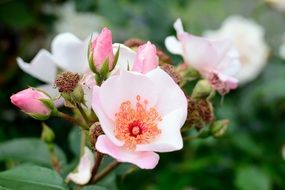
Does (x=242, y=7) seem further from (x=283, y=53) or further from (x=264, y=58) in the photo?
(x=283, y=53)

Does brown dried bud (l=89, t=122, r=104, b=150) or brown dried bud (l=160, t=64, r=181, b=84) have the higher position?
brown dried bud (l=160, t=64, r=181, b=84)

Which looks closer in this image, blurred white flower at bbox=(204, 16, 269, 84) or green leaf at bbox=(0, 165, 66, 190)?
green leaf at bbox=(0, 165, 66, 190)

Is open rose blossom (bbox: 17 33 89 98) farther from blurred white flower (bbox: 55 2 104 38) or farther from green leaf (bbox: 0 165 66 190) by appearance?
blurred white flower (bbox: 55 2 104 38)

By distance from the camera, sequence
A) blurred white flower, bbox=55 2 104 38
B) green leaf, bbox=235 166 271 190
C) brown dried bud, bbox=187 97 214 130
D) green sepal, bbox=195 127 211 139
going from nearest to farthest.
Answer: brown dried bud, bbox=187 97 214 130 → green sepal, bbox=195 127 211 139 → green leaf, bbox=235 166 271 190 → blurred white flower, bbox=55 2 104 38

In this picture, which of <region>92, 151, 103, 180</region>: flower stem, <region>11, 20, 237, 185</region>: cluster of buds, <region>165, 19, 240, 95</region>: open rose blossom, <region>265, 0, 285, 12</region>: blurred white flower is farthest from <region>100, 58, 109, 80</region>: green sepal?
<region>265, 0, 285, 12</region>: blurred white flower

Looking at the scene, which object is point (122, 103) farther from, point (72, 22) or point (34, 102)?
point (72, 22)

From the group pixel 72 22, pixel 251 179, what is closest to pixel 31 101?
pixel 251 179
